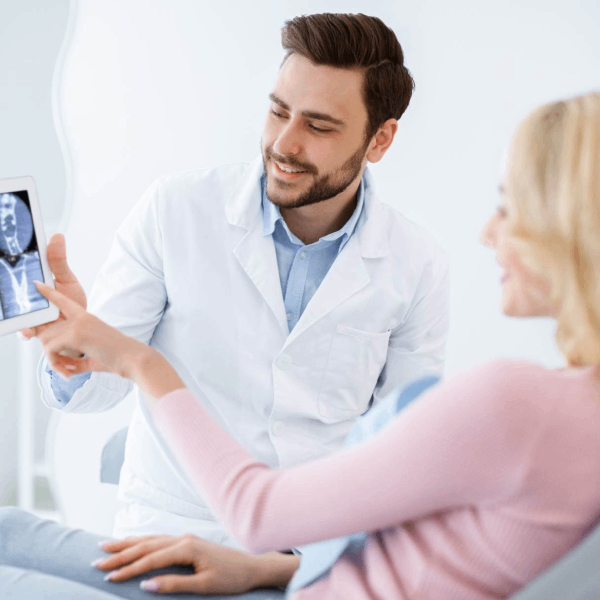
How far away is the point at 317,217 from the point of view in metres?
1.55

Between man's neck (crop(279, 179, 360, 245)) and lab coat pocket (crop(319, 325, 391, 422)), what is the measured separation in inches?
9.0

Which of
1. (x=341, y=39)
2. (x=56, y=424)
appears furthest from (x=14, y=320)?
(x=56, y=424)

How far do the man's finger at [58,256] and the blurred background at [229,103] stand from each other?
100 centimetres

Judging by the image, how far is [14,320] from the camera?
1.01m

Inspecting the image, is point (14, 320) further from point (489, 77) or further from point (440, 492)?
point (489, 77)

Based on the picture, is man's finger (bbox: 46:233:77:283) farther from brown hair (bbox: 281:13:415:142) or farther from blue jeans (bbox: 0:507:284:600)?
brown hair (bbox: 281:13:415:142)

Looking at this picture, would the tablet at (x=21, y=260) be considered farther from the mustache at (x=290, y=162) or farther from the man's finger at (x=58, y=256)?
the mustache at (x=290, y=162)

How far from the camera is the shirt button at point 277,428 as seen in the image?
140cm

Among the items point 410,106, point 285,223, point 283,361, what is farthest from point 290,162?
point 410,106

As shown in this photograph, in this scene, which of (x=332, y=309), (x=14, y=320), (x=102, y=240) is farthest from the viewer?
(x=102, y=240)

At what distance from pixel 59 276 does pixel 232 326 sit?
0.38 meters

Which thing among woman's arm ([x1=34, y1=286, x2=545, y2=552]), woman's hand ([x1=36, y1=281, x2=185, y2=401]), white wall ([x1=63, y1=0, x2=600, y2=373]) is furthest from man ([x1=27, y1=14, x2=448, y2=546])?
woman's arm ([x1=34, y1=286, x2=545, y2=552])

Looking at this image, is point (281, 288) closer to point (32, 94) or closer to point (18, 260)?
point (18, 260)

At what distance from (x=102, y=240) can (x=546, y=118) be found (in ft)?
5.67
